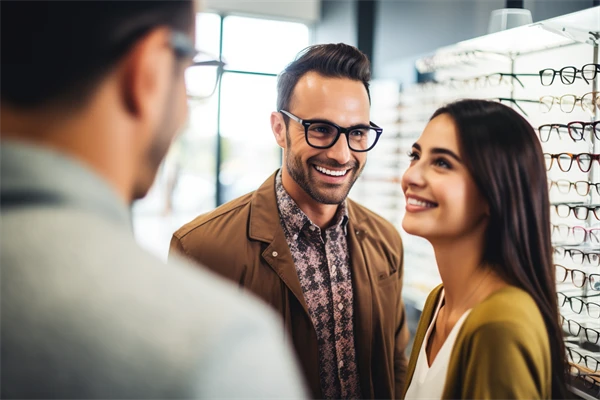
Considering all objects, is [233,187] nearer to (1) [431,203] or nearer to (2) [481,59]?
(2) [481,59]

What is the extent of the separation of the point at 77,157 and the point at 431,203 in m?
1.01

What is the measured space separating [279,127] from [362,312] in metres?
0.83

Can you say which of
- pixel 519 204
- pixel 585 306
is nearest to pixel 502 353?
pixel 519 204

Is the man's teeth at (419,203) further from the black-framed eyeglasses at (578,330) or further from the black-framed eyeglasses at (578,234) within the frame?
the black-framed eyeglasses at (578,234)

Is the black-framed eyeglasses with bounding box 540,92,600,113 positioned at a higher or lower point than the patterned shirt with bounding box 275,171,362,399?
higher

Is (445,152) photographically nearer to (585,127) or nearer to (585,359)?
(585,127)

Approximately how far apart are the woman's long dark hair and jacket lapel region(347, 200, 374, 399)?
0.71 m

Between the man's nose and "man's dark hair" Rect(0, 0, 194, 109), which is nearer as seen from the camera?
"man's dark hair" Rect(0, 0, 194, 109)

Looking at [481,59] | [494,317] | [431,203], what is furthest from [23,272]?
[481,59]

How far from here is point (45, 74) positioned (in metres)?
0.50

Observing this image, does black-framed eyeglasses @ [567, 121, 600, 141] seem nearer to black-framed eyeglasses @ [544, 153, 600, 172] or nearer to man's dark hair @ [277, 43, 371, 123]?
black-framed eyeglasses @ [544, 153, 600, 172]

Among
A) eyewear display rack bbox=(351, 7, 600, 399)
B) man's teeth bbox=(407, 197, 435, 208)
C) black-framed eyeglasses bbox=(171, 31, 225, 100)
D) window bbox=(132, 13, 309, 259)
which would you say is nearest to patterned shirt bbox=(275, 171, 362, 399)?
man's teeth bbox=(407, 197, 435, 208)

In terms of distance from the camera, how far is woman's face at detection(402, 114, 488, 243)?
4.22ft

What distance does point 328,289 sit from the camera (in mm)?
1896
